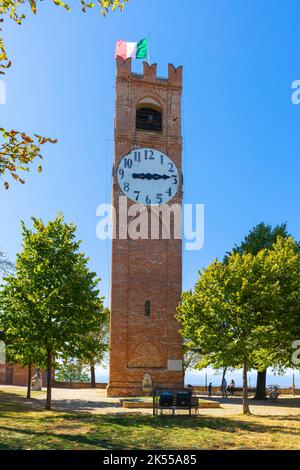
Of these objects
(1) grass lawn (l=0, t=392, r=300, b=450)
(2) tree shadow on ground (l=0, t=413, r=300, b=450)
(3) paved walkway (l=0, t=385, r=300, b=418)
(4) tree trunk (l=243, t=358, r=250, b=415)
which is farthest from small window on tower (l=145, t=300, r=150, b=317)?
(2) tree shadow on ground (l=0, t=413, r=300, b=450)

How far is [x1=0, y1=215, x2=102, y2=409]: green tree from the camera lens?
829 inches

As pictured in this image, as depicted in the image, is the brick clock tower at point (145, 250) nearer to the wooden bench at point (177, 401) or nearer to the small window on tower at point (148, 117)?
the small window on tower at point (148, 117)

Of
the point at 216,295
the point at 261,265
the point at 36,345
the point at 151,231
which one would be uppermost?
the point at 151,231

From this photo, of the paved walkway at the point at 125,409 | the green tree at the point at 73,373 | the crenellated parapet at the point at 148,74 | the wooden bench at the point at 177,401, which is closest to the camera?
the wooden bench at the point at 177,401

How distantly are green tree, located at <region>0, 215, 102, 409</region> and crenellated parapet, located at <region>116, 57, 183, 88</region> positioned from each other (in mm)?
20457

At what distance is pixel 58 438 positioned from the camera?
43.8ft

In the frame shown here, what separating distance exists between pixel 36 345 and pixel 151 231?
1681 centimetres

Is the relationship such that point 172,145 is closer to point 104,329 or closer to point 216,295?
point 216,295

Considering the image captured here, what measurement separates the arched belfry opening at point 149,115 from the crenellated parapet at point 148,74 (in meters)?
1.83

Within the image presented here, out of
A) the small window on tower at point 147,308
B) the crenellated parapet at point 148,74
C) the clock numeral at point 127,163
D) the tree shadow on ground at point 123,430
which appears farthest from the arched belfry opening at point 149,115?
the tree shadow on ground at point 123,430

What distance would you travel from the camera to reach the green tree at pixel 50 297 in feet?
69.1

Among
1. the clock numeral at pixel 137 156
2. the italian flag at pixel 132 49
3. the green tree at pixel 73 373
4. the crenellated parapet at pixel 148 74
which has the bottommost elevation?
the green tree at pixel 73 373

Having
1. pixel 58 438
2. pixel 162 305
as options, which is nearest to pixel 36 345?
pixel 58 438

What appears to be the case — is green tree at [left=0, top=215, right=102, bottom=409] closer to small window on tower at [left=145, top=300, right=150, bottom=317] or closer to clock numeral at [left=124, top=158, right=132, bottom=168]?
small window on tower at [left=145, top=300, right=150, bottom=317]
